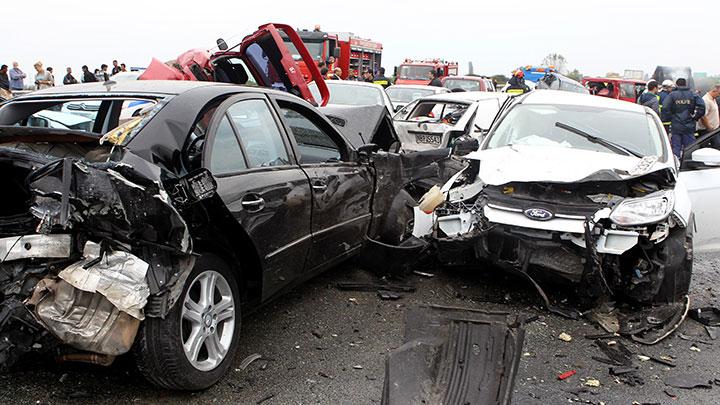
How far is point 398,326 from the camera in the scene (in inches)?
172

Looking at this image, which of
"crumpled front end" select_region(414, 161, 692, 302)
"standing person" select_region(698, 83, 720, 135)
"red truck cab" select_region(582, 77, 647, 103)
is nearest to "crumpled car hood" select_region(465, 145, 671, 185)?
"crumpled front end" select_region(414, 161, 692, 302)

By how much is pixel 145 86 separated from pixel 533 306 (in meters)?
3.30

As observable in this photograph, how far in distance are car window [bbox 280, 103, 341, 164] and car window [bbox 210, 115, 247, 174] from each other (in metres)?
0.66

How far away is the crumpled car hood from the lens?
448 cm

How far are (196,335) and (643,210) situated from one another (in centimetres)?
318

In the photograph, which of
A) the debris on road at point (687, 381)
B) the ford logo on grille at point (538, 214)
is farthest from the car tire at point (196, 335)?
the debris on road at point (687, 381)

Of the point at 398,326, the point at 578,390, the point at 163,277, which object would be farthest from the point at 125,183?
the point at 578,390

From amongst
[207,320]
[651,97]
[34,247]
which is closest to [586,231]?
[207,320]

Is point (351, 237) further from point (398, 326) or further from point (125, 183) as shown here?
point (125, 183)

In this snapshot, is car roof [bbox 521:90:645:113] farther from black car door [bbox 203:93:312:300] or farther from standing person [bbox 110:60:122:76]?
standing person [bbox 110:60:122:76]

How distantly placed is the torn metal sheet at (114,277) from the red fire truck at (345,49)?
13863 millimetres

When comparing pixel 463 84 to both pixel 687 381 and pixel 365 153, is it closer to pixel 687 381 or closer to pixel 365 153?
pixel 365 153

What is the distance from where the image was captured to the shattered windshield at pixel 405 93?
48.5 feet

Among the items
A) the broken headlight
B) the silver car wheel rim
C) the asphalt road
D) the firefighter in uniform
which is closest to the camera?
the silver car wheel rim
